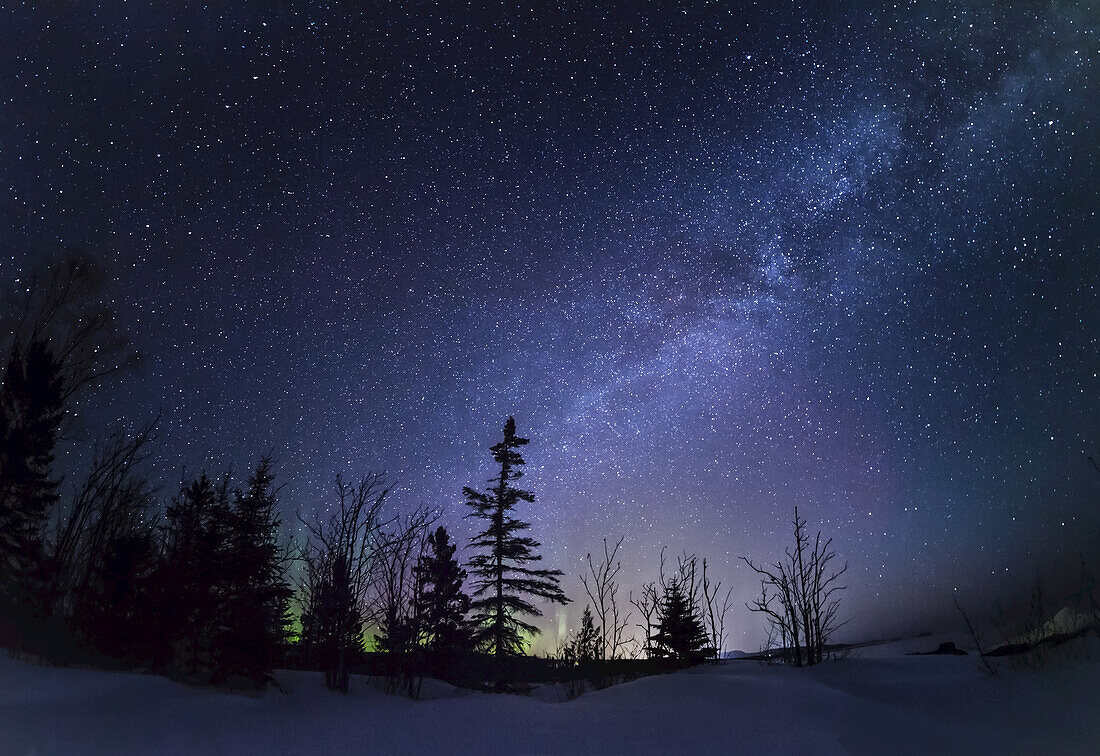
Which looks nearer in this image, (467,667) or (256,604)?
(256,604)

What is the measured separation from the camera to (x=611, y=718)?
589cm

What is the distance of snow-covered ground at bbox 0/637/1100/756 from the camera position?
4949 mm

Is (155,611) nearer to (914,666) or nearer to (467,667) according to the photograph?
(914,666)

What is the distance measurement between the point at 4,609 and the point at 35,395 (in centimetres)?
359

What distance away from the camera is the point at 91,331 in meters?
10.3

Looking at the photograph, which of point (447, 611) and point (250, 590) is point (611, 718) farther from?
point (447, 611)

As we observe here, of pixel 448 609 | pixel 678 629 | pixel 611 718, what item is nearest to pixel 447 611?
pixel 448 609

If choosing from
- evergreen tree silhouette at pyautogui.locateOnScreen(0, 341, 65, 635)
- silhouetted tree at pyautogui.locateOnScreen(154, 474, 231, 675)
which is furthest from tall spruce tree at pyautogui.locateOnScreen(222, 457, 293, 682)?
evergreen tree silhouette at pyautogui.locateOnScreen(0, 341, 65, 635)

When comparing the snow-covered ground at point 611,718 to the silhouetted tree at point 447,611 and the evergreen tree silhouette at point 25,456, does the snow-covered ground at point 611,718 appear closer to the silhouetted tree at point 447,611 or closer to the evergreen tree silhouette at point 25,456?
the evergreen tree silhouette at point 25,456

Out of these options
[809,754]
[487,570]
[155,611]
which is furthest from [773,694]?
[487,570]

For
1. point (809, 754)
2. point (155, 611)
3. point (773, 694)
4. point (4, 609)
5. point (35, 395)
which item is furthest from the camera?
point (35, 395)

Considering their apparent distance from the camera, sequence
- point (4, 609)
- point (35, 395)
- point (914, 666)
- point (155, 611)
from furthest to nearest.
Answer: point (35, 395)
point (4, 609)
point (155, 611)
point (914, 666)

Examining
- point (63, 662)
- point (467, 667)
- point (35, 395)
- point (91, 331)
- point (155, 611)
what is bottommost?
point (467, 667)

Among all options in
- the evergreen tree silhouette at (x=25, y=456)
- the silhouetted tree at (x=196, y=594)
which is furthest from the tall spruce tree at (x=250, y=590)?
the evergreen tree silhouette at (x=25, y=456)
